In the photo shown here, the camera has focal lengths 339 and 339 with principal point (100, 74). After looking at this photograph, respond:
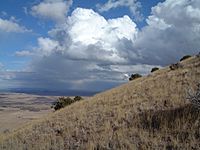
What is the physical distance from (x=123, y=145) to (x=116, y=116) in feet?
12.6

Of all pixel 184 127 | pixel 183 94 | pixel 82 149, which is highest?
pixel 183 94

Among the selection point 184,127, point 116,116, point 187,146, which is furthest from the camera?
point 116,116

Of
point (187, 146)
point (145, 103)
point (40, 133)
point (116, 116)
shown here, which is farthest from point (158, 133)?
point (40, 133)

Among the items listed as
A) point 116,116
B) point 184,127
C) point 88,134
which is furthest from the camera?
point 116,116

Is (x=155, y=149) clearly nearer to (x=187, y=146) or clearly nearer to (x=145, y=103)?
(x=187, y=146)

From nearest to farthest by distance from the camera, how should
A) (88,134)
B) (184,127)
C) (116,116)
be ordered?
(184,127) < (88,134) < (116,116)

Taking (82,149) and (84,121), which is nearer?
(82,149)

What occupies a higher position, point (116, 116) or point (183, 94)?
point (183, 94)

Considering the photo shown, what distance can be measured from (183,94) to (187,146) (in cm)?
604

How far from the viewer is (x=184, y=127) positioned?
1015 centimetres

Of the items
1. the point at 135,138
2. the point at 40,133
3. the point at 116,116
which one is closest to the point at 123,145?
the point at 135,138

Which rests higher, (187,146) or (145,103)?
(145,103)

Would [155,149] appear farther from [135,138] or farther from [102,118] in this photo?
[102,118]

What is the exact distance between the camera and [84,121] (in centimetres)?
1492
